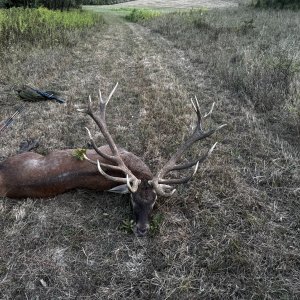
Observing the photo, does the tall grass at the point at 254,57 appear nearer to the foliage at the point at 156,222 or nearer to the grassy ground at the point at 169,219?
the grassy ground at the point at 169,219

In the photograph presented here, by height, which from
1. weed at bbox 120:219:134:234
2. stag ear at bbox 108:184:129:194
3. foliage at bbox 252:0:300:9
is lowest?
weed at bbox 120:219:134:234

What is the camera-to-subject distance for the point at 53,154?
4.30 metres

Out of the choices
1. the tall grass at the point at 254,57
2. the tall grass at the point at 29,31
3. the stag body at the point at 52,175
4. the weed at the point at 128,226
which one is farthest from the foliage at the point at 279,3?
the weed at the point at 128,226

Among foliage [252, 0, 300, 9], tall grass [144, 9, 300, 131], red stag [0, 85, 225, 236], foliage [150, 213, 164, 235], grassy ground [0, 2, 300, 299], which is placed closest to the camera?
grassy ground [0, 2, 300, 299]

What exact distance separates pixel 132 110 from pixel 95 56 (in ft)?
15.7

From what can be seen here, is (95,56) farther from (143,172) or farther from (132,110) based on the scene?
(143,172)

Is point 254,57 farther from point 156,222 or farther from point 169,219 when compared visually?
point 156,222

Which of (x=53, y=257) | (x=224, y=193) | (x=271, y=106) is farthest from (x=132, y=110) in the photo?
(x=53, y=257)

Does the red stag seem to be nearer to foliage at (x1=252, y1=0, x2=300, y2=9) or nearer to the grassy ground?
the grassy ground

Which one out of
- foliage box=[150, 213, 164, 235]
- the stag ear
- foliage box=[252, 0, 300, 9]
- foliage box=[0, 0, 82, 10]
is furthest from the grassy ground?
foliage box=[252, 0, 300, 9]

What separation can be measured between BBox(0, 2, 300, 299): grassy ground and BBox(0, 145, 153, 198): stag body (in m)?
0.12

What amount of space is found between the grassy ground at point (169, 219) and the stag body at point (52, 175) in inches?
4.7

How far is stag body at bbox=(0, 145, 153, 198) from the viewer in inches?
156

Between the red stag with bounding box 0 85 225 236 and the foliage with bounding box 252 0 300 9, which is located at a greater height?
the foliage with bounding box 252 0 300 9
